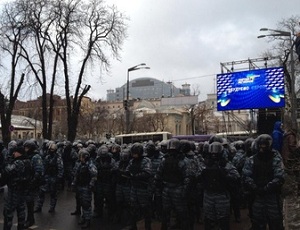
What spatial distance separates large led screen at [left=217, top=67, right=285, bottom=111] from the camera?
2039 cm

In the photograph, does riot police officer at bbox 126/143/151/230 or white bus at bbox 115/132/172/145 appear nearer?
riot police officer at bbox 126/143/151/230

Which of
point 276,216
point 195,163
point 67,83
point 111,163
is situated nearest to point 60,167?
point 111,163

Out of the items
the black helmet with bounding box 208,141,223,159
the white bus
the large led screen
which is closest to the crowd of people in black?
the black helmet with bounding box 208,141,223,159

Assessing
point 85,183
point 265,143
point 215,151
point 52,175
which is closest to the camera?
point 265,143

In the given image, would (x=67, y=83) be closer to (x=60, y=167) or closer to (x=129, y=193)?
(x=60, y=167)

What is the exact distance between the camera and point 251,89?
20984mm

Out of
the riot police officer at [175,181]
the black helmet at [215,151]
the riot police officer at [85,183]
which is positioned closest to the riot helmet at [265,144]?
the black helmet at [215,151]

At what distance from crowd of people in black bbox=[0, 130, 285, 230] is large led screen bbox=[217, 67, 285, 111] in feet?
33.0

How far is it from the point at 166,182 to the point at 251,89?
14.7m

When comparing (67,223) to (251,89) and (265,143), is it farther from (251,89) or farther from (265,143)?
(251,89)

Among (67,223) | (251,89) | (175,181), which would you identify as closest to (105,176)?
(67,223)

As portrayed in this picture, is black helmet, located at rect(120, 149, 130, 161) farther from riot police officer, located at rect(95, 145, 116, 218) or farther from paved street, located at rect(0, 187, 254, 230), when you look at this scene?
paved street, located at rect(0, 187, 254, 230)

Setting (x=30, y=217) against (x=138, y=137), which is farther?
(x=138, y=137)

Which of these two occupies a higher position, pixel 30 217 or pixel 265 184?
pixel 265 184
